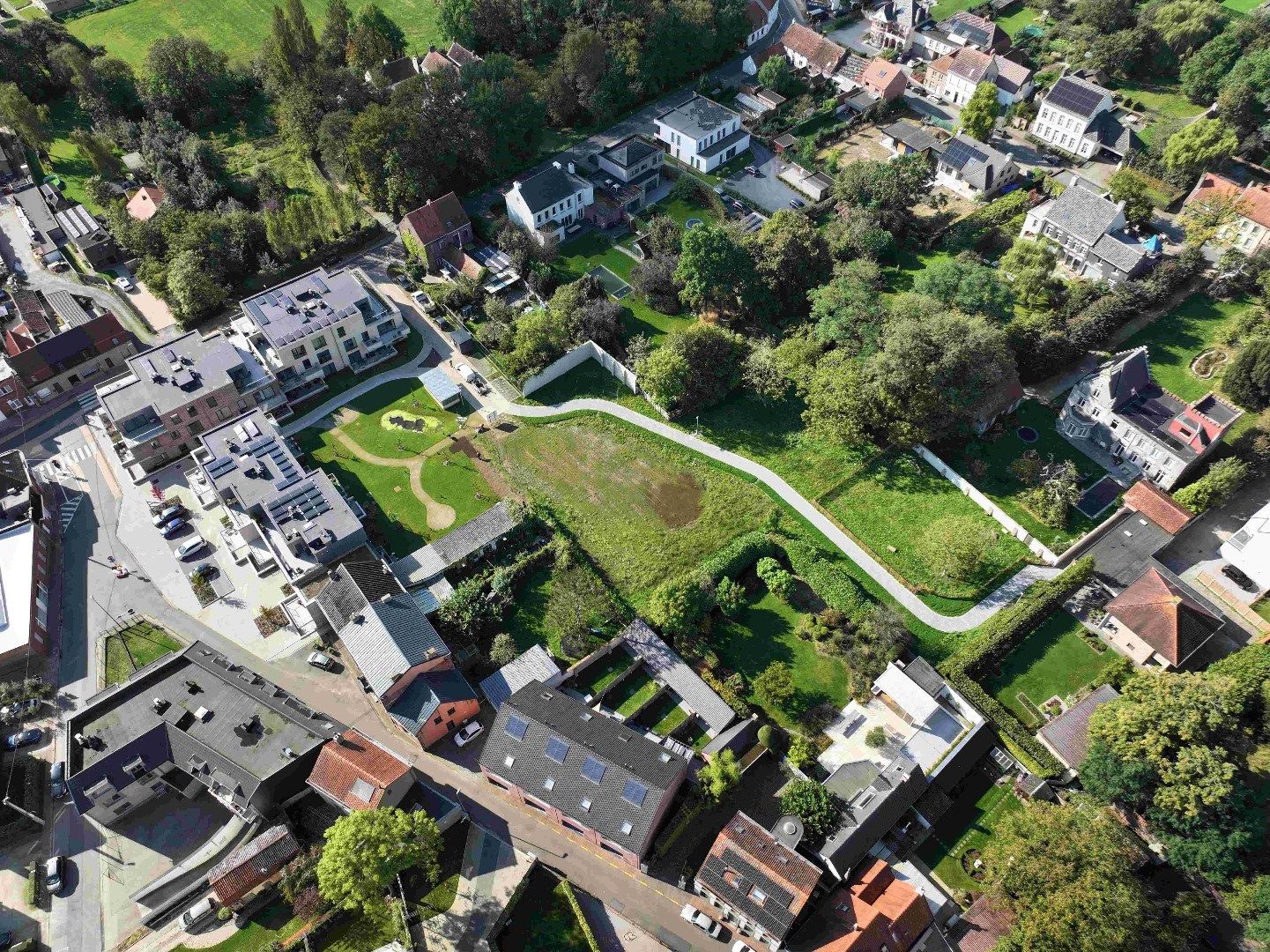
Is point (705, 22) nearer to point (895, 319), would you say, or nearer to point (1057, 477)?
point (895, 319)

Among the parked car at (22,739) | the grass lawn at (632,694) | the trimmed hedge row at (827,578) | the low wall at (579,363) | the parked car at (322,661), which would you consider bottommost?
the grass lawn at (632,694)

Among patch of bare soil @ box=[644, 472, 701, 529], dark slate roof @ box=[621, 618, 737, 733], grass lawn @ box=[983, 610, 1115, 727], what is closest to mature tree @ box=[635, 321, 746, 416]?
patch of bare soil @ box=[644, 472, 701, 529]

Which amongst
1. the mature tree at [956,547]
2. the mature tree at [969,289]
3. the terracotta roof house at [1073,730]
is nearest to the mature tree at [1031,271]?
the mature tree at [969,289]

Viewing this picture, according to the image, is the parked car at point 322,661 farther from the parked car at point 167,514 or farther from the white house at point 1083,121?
the white house at point 1083,121

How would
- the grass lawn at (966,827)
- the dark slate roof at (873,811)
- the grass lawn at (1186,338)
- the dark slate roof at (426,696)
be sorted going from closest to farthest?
the dark slate roof at (873,811), the grass lawn at (966,827), the dark slate roof at (426,696), the grass lawn at (1186,338)


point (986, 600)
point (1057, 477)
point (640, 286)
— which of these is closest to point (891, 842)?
point (986, 600)
